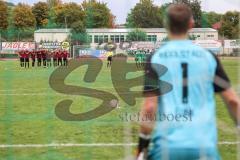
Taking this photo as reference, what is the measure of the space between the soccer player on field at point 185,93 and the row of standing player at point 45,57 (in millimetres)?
28430

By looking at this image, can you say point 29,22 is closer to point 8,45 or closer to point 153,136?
point 8,45

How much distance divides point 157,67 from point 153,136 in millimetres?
400

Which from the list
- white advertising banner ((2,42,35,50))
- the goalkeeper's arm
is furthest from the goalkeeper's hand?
white advertising banner ((2,42,35,50))

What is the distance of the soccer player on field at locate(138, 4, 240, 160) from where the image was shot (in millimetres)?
2543

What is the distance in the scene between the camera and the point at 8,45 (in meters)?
36.9

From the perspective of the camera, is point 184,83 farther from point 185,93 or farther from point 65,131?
point 65,131

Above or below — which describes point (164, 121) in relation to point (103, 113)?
above

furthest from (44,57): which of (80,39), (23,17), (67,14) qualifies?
(67,14)

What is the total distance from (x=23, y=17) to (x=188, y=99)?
21.8 metres

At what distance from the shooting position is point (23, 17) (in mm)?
23531

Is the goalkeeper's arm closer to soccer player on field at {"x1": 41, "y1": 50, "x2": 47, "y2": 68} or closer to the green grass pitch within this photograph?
the green grass pitch

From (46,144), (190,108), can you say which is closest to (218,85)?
(190,108)

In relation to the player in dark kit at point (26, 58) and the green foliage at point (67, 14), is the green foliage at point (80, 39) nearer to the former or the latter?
the player in dark kit at point (26, 58)

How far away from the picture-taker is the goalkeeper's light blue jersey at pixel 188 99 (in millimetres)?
2547
